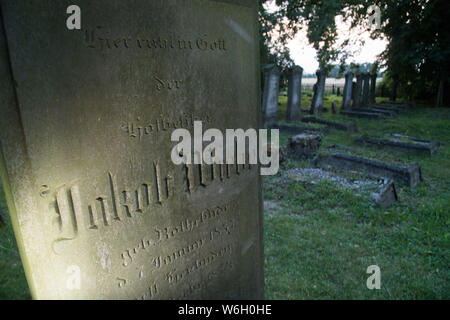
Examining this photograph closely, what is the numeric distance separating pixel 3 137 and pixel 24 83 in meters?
0.22

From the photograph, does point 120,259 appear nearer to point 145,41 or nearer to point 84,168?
point 84,168

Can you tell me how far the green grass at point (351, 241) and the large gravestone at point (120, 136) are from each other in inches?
63.9

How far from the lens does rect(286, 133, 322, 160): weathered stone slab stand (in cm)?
731

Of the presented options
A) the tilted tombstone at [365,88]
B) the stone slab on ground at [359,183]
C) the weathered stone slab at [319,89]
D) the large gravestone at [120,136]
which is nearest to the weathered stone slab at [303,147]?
the stone slab on ground at [359,183]

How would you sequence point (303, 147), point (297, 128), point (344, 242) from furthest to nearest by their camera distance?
point (297, 128)
point (303, 147)
point (344, 242)

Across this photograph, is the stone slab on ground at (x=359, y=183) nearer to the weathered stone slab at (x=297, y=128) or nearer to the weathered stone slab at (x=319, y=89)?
the weathered stone slab at (x=297, y=128)

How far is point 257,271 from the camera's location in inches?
98.0

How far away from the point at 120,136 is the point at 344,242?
11.4 feet

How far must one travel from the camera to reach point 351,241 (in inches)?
159

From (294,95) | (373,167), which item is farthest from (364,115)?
(373,167)

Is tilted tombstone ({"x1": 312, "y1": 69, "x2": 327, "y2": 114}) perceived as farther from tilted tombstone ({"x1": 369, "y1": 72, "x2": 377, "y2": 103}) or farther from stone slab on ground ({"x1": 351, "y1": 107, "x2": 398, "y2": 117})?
tilted tombstone ({"x1": 369, "y1": 72, "x2": 377, "y2": 103})

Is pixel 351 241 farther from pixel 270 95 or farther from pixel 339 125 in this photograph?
pixel 270 95

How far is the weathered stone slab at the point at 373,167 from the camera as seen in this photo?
5.93m
